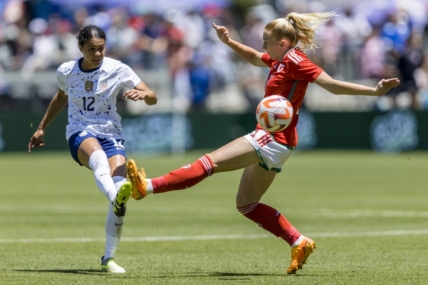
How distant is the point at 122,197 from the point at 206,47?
19.5 m

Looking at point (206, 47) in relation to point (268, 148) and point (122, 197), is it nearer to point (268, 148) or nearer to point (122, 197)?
point (268, 148)

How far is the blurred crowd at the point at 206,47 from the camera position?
27.2 metres

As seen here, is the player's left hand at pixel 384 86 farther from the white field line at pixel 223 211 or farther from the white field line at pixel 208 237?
the white field line at pixel 223 211

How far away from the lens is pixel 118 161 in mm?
9641

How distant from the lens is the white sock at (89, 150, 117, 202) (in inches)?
355

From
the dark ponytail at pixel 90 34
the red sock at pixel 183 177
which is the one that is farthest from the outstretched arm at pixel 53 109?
the red sock at pixel 183 177

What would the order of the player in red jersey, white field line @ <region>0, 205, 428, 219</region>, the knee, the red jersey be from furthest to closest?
1. white field line @ <region>0, 205, 428, 219</region>
2. the knee
3. the red jersey
4. the player in red jersey

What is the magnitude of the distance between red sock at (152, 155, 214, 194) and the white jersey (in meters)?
1.07

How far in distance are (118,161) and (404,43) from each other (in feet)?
61.7

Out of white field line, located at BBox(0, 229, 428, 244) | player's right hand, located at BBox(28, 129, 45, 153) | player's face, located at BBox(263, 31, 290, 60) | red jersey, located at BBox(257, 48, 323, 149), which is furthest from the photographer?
white field line, located at BBox(0, 229, 428, 244)

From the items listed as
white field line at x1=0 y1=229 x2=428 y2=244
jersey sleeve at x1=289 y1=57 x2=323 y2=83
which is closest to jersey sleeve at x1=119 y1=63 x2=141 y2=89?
jersey sleeve at x1=289 y1=57 x2=323 y2=83

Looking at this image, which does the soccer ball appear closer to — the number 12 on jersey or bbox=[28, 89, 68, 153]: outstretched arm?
the number 12 on jersey

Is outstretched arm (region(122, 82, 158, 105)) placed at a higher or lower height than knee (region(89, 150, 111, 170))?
higher

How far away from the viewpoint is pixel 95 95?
9695 millimetres
